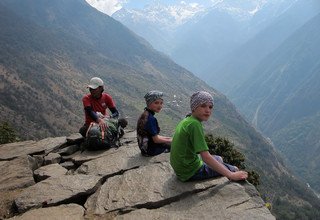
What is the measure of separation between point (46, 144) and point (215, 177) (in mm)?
9604

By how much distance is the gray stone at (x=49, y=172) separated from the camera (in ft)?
39.3

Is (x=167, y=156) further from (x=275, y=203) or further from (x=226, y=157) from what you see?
(x=275, y=203)

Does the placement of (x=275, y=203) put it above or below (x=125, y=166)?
below

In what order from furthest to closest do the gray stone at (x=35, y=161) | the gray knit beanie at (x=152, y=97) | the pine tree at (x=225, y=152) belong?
the pine tree at (x=225, y=152)
the gray stone at (x=35, y=161)
the gray knit beanie at (x=152, y=97)

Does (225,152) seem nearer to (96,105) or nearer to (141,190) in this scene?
(96,105)

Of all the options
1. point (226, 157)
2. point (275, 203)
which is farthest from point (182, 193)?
point (275, 203)

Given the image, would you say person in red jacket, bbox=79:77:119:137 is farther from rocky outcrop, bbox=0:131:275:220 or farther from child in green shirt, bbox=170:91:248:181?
child in green shirt, bbox=170:91:248:181

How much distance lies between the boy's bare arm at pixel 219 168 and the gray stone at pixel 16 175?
227 inches

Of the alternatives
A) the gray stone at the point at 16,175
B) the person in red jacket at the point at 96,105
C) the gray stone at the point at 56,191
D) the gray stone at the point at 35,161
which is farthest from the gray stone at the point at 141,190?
the person in red jacket at the point at 96,105

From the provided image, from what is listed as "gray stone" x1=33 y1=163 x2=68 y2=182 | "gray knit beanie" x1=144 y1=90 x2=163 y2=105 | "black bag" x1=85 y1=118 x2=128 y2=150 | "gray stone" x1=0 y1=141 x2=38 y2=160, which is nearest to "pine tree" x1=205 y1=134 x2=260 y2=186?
"black bag" x1=85 y1=118 x2=128 y2=150

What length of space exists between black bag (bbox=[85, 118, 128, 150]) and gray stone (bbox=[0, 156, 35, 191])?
2.43 metres

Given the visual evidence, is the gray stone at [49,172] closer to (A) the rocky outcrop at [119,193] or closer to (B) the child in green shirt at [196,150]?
(A) the rocky outcrop at [119,193]

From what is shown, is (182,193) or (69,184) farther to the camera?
(69,184)

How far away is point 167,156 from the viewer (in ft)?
40.2
